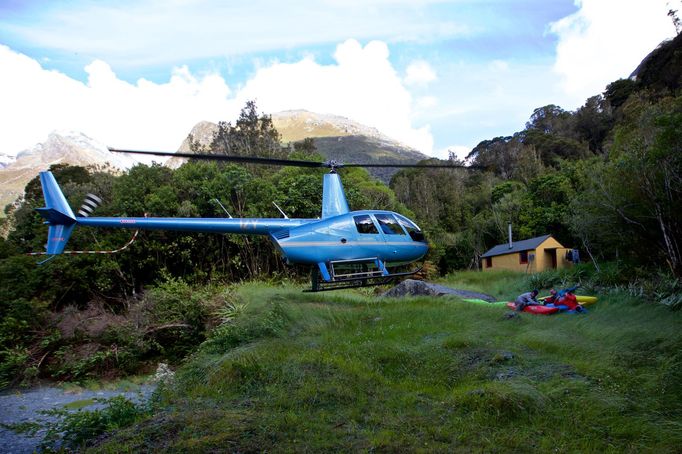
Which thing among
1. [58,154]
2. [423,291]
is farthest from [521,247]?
[58,154]

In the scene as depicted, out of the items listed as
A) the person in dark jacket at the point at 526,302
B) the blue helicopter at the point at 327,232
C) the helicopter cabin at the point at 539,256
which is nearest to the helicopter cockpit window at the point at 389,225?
the blue helicopter at the point at 327,232

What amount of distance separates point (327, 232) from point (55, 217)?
16.5 ft

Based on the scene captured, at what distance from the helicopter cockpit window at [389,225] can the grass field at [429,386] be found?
7.52ft

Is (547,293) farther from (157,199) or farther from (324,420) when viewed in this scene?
(157,199)

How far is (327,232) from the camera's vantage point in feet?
26.2

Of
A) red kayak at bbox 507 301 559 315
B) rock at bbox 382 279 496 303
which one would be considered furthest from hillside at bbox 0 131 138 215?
red kayak at bbox 507 301 559 315

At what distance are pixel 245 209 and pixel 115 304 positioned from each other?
5973 mm

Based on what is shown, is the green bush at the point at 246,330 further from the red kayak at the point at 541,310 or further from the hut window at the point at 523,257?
the hut window at the point at 523,257

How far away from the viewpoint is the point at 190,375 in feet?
29.9

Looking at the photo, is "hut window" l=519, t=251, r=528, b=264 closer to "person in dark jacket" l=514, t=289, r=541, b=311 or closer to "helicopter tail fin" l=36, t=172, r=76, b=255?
"person in dark jacket" l=514, t=289, r=541, b=311

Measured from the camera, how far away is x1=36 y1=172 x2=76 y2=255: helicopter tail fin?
838 cm

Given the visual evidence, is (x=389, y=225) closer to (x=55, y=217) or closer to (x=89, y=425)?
(x=89, y=425)

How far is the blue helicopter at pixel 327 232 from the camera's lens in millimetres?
7934

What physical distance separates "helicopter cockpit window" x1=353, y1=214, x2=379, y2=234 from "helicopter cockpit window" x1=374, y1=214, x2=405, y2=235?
0.18 metres
